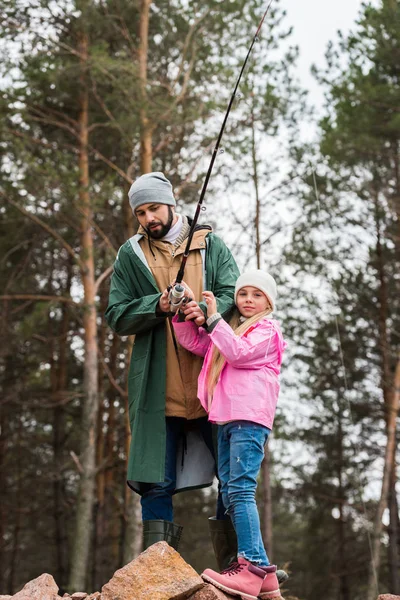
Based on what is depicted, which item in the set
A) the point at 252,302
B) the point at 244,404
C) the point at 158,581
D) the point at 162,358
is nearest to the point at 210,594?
the point at 158,581

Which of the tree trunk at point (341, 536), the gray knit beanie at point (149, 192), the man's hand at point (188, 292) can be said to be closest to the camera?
the man's hand at point (188, 292)

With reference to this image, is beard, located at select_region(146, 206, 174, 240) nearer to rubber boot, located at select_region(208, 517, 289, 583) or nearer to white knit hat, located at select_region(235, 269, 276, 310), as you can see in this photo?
white knit hat, located at select_region(235, 269, 276, 310)

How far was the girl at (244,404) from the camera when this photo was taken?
4012 millimetres

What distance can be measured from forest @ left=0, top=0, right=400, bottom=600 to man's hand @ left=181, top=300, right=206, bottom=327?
734cm

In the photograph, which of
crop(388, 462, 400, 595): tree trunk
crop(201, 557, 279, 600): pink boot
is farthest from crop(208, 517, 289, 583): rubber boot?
crop(388, 462, 400, 595): tree trunk

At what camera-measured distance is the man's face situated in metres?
4.54

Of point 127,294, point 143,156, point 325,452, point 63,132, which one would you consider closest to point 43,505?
point 325,452

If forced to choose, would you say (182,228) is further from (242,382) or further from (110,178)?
(110,178)

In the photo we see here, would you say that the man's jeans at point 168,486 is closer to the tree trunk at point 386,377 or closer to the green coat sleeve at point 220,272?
the green coat sleeve at point 220,272

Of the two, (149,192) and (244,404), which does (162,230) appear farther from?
(244,404)

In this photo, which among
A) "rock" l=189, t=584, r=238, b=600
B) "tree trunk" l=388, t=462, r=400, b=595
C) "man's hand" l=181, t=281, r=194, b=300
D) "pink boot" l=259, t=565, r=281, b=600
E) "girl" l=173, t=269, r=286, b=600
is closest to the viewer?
"rock" l=189, t=584, r=238, b=600

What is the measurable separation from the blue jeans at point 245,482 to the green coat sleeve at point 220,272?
663mm

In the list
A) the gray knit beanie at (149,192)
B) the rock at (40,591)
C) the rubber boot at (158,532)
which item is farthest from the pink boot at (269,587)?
the gray knit beanie at (149,192)

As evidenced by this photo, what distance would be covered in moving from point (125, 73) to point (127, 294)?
929cm
